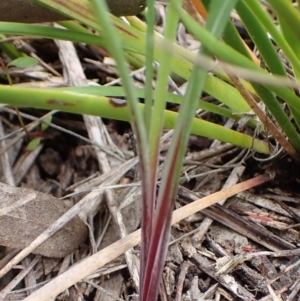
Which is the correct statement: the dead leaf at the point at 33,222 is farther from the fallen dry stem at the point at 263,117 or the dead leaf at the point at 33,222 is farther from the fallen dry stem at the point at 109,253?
the fallen dry stem at the point at 263,117

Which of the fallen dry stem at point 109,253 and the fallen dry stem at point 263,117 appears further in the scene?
the fallen dry stem at point 263,117

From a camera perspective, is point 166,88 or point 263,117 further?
point 263,117

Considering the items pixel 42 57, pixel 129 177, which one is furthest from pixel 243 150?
pixel 42 57

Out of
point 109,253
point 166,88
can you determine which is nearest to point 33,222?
point 109,253

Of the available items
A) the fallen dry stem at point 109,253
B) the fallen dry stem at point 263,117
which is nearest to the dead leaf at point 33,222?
the fallen dry stem at point 109,253

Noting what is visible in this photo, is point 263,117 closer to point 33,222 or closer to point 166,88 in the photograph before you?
point 166,88

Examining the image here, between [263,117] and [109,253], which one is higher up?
[263,117]

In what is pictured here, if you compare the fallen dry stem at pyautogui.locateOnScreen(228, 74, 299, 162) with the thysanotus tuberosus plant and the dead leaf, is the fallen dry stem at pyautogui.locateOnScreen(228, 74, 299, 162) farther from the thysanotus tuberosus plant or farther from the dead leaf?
the dead leaf
